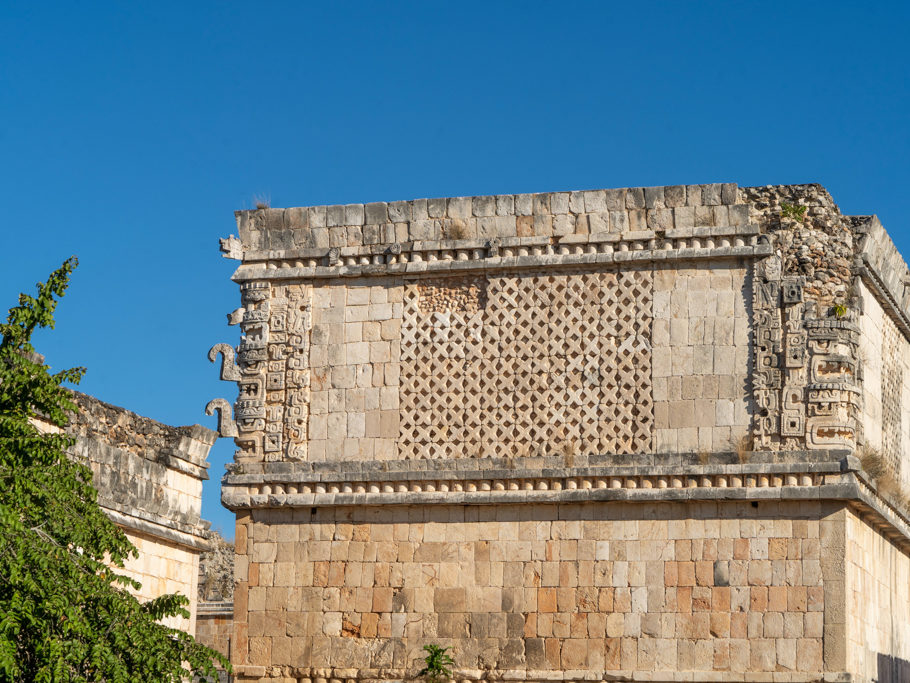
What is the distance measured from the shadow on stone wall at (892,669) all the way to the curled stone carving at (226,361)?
611 centimetres

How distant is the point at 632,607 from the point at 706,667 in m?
0.75

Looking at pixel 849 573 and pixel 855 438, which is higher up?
pixel 855 438

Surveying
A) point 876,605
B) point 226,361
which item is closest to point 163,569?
point 226,361

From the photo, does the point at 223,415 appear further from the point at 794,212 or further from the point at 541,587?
the point at 794,212

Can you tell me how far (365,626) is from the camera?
13016 millimetres

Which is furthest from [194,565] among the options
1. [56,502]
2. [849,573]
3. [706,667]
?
[849,573]

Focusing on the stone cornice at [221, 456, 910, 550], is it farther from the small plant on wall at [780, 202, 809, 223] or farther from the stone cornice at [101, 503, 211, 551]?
the small plant on wall at [780, 202, 809, 223]

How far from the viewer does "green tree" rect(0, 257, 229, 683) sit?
9641 mm

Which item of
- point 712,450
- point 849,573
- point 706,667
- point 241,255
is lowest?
point 706,667

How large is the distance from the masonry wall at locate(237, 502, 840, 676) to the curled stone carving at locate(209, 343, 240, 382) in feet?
4.25

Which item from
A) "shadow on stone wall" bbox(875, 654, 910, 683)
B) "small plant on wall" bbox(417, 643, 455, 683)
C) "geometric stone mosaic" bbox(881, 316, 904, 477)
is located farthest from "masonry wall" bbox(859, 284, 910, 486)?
"small plant on wall" bbox(417, 643, 455, 683)

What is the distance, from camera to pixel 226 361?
13852mm

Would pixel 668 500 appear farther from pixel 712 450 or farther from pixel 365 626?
pixel 365 626

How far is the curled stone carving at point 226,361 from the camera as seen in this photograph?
13.8m
